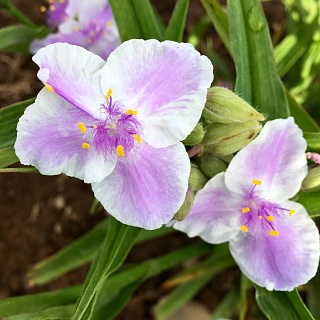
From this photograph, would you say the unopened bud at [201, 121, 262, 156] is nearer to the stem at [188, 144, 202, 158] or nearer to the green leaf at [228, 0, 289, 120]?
the stem at [188, 144, 202, 158]

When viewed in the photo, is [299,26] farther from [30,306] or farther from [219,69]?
[30,306]

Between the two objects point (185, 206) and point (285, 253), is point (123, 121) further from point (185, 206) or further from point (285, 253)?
point (285, 253)

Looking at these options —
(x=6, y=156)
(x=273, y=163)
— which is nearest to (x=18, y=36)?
(x=6, y=156)

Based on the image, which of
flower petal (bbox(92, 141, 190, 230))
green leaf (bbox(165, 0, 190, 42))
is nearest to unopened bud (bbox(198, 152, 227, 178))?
flower petal (bbox(92, 141, 190, 230))

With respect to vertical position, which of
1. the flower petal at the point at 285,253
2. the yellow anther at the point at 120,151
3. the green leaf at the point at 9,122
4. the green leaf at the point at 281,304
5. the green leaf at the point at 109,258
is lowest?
the green leaf at the point at 281,304

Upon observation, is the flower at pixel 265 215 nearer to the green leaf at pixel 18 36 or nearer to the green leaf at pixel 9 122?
the green leaf at pixel 9 122

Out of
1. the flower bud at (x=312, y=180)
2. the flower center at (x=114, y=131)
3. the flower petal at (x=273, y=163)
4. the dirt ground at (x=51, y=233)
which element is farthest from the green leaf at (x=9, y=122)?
the dirt ground at (x=51, y=233)

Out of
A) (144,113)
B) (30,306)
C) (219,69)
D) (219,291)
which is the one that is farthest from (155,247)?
(144,113)

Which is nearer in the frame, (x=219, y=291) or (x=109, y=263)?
(x=109, y=263)
